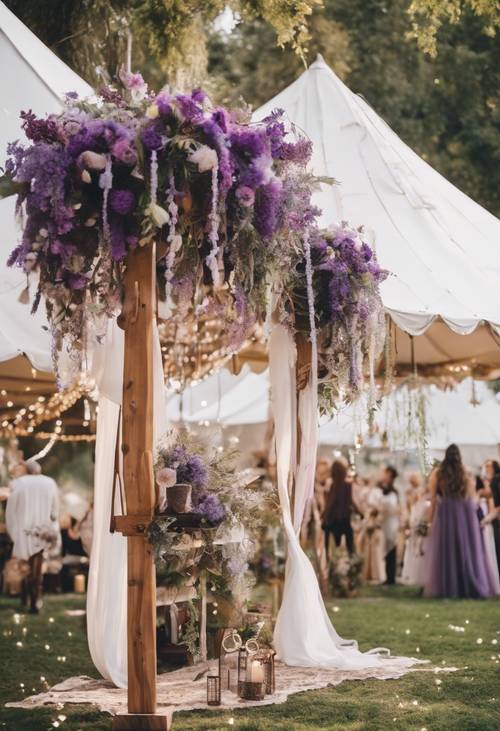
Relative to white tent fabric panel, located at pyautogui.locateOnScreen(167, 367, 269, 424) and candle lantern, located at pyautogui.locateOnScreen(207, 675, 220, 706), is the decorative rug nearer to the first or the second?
candle lantern, located at pyautogui.locateOnScreen(207, 675, 220, 706)

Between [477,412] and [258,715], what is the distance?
11.8 metres

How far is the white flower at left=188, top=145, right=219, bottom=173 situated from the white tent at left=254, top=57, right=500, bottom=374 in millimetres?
2963

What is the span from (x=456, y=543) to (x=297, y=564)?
17.4ft

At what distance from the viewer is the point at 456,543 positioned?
11.6 meters

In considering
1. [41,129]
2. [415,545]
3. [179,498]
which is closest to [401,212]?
[179,498]

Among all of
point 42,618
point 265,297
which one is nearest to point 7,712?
point 265,297

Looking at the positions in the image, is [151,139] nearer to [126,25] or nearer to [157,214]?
[157,214]

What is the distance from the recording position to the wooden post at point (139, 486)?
5.15 metres

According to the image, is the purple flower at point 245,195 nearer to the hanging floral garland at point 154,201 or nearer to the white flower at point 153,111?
the hanging floral garland at point 154,201

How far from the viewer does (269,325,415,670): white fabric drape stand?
6.73 metres

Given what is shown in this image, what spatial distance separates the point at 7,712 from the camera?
5711mm

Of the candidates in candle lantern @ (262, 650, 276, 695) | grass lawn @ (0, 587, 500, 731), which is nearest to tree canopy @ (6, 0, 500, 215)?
grass lawn @ (0, 587, 500, 731)

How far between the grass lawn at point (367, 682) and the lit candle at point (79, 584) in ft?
6.10

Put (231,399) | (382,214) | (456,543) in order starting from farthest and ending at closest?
1. (231,399)
2. (456,543)
3. (382,214)
